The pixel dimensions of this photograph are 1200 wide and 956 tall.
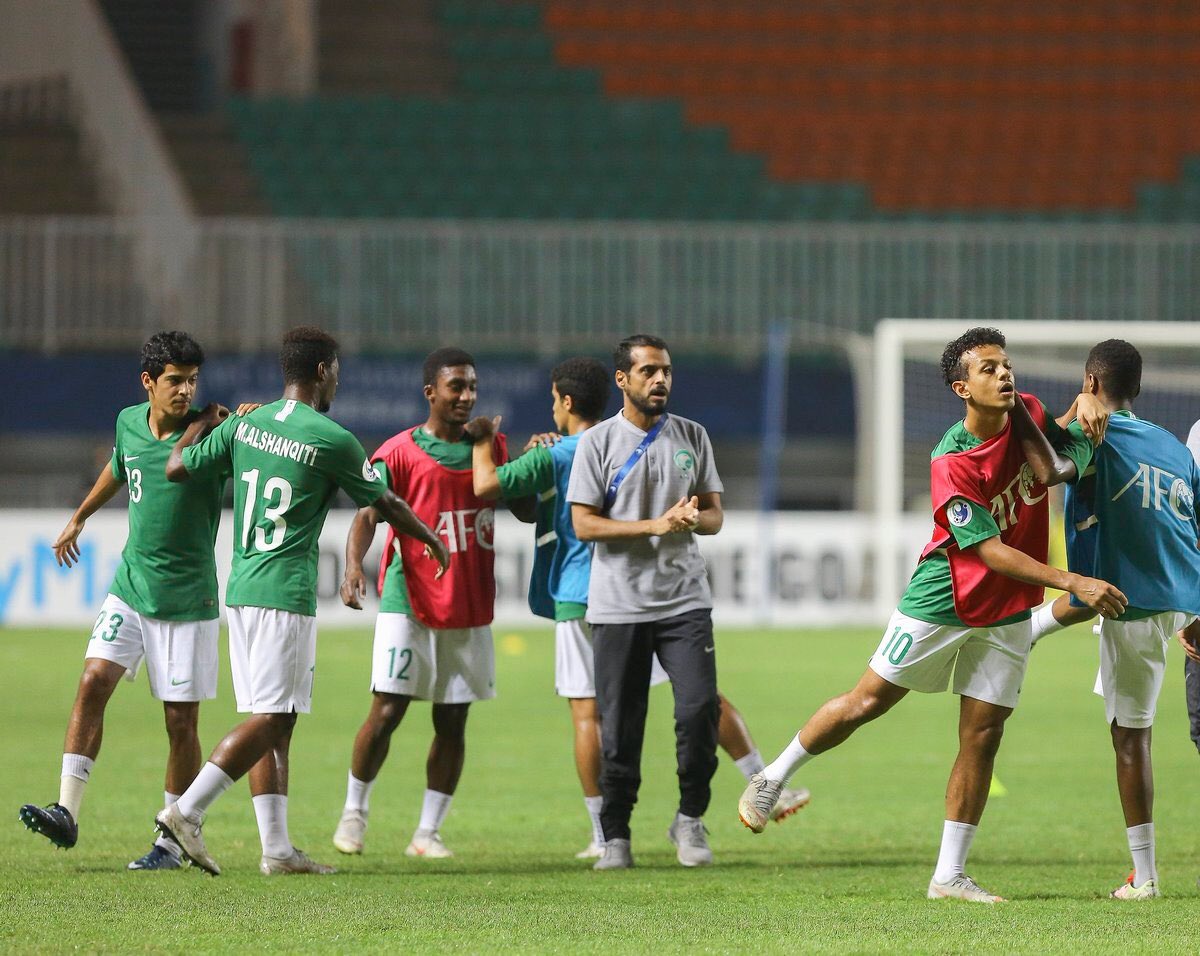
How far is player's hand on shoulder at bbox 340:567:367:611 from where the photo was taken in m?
7.29

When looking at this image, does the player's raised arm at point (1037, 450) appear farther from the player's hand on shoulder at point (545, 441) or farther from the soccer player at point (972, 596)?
the player's hand on shoulder at point (545, 441)

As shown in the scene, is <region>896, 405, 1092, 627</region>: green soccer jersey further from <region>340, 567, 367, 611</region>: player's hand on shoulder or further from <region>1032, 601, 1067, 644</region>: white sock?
<region>340, 567, 367, 611</region>: player's hand on shoulder

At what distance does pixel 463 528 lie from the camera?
7.68 meters

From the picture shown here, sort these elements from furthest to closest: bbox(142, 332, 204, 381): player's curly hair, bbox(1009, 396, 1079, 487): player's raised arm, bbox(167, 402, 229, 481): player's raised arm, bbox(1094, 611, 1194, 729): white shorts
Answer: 1. bbox(142, 332, 204, 381): player's curly hair
2. bbox(167, 402, 229, 481): player's raised arm
3. bbox(1094, 611, 1194, 729): white shorts
4. bbox(1009, 396, 1079, 487): player's raised arm

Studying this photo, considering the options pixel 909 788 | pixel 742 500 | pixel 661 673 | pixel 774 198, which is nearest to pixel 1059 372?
pixel 742 500

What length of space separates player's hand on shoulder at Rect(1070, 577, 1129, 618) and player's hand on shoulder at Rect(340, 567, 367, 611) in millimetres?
2900

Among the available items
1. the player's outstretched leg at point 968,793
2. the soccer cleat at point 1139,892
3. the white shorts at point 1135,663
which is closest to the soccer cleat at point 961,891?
the player's outstretched leg at point 968,793

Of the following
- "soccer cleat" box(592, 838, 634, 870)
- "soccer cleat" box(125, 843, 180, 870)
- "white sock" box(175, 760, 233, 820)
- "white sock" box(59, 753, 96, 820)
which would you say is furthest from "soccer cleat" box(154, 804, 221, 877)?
"soccer cleat" box(592, 838, 634, 870)

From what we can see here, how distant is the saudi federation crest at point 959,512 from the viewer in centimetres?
609

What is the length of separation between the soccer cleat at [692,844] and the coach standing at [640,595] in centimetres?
1

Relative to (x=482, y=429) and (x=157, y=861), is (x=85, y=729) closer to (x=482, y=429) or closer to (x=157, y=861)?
(x=157, y=861)

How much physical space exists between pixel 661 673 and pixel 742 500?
14.9m

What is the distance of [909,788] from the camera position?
9.70m

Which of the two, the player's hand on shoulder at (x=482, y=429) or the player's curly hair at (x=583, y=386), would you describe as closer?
the player's hand on shoulder at (x=482, y=429)
